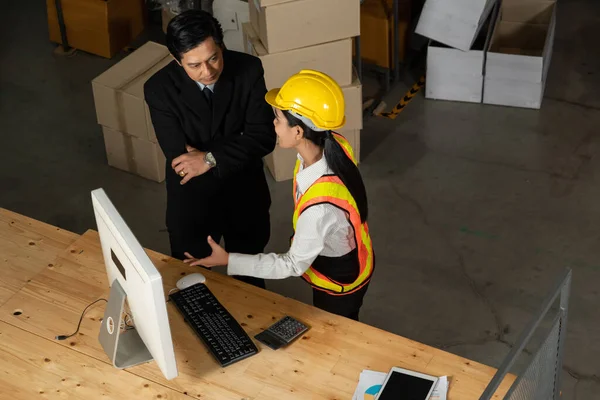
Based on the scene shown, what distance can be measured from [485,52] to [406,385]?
3.45 metres

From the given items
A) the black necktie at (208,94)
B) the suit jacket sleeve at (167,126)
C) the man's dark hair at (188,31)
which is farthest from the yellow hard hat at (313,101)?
the suit jacket sleeve at (167,126)

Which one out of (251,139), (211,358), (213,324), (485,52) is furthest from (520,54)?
(211,358)

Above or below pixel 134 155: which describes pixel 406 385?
above

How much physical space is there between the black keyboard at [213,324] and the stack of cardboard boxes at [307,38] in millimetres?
2052

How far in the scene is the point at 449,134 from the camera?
5.78 m

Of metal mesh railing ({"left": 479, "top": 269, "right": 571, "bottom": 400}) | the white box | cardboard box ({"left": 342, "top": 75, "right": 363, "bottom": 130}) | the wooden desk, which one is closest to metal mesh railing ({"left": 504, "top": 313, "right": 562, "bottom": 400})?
metal mesh railing ({"left": 479, "top": 269, "right": 571, "bottom": 400})

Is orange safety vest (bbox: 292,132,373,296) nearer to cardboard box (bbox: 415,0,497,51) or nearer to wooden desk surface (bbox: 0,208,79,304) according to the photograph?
wooden desk surface (bbox: 0,208,79,304)

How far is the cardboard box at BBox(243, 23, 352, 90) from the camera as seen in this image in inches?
198

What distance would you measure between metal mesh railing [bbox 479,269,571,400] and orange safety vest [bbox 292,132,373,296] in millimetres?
689

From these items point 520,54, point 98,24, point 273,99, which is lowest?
point 520,54

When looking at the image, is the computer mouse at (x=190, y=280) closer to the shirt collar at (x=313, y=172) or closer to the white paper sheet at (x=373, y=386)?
the shirt collar at (x=313, y=172)

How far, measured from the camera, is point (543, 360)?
2793 millimetres

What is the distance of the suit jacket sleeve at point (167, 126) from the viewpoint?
3.47m

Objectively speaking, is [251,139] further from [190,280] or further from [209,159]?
[190,280]
